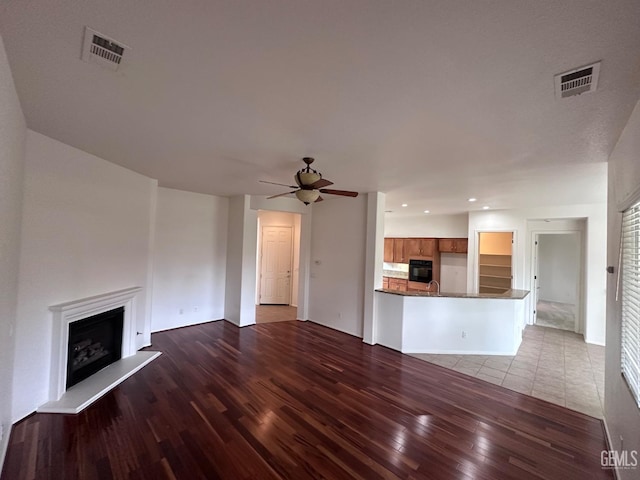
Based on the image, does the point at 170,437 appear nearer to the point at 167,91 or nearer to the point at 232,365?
the point at 232,365

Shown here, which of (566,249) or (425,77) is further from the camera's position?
(566,249)

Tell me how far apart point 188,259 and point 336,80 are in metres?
4.82

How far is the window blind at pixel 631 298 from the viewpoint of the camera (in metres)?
1.72

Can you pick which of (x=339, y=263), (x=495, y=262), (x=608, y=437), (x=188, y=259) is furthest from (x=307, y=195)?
(x=495, y=262)

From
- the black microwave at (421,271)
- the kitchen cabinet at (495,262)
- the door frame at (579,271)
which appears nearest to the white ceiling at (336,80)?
the door frame at (579,271)

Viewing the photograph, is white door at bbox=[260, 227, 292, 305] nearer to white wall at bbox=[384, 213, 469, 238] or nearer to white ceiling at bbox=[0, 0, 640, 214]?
white wall at bbox=[384, 213, 469, 238]

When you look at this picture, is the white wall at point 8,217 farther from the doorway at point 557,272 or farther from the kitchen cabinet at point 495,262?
the doorway at point 557,272

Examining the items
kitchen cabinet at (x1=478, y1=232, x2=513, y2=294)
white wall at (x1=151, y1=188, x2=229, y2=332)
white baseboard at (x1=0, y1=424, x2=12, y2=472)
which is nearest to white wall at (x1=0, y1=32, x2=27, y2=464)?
white baseboard at (x1=0, y1=424, x2=12, y2=472)

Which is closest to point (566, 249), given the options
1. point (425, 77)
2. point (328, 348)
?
point (328, 348)

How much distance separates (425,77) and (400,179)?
93.6 inches

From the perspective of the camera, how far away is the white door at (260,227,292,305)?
7598 millimetres

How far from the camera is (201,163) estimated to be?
133 inches

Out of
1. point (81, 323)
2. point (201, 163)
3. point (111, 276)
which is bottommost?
point (81, 323)

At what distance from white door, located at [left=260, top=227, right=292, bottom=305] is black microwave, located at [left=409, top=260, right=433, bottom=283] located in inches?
146
